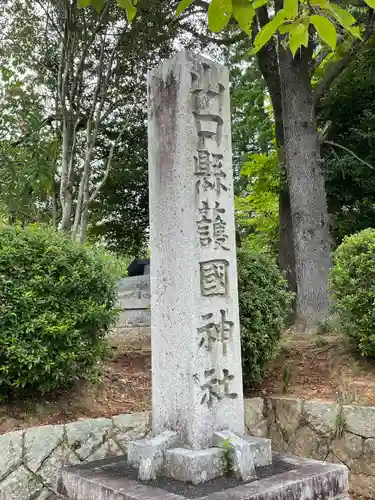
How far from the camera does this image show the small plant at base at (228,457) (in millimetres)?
3604

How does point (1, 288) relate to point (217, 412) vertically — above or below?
above

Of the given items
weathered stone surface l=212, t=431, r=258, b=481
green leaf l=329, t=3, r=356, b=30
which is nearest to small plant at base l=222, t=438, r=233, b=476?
weathered stone surface l=212, t=431, r=258, b=481

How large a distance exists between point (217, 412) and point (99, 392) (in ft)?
5.75

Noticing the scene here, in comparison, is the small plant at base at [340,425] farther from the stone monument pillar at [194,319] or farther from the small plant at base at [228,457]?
the small plant at base at [228,457]

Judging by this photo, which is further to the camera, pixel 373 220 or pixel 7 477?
pixel 373 220

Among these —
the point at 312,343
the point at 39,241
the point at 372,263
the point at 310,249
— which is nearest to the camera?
the point at 39,241

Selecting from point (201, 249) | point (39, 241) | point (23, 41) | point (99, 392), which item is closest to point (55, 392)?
point (99, 392)

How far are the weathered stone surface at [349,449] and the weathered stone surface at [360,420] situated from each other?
0.07 m

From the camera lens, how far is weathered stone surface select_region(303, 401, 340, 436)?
526 centimetres

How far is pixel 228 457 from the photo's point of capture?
3637mm

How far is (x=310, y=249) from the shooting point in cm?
892

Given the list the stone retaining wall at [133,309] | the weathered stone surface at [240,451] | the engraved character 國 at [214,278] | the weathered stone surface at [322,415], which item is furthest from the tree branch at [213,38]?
the weathered stone surface at [240,451]

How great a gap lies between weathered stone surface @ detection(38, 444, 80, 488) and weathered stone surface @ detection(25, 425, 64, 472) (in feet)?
0.14

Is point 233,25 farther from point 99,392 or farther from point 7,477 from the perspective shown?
point 7,477
